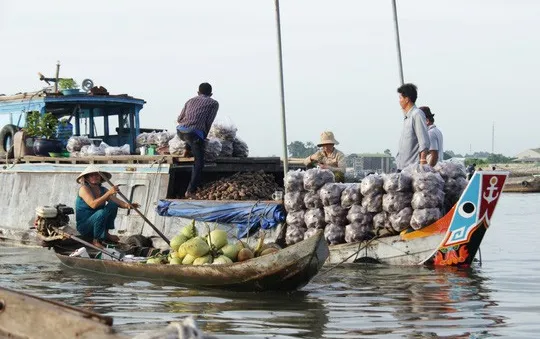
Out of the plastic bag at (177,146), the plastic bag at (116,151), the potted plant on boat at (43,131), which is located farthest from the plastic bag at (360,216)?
the potted plant on boat at (43,131)

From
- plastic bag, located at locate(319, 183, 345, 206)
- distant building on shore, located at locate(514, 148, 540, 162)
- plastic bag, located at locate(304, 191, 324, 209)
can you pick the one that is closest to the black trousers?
plastic bag, located at locate(304, 191, 324, 209)

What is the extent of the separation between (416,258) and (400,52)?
12.2ft

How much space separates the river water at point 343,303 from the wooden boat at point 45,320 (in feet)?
6.26

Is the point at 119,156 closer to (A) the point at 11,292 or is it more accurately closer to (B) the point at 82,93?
(B) the point at 82,93

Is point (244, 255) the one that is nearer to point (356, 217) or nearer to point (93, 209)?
point (356, 217)

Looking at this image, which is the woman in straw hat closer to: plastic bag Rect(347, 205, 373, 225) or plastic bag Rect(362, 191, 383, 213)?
plastic bag Rect(347, 205, 373, 225)

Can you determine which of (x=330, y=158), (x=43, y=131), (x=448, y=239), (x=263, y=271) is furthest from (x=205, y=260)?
(x=43, y=131)

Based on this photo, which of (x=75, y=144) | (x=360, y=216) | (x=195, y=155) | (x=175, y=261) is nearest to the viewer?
(x=175, y=261)

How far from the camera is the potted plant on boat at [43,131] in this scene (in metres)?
17.5

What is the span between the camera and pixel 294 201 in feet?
42.4

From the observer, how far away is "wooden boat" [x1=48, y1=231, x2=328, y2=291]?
31.0 feet

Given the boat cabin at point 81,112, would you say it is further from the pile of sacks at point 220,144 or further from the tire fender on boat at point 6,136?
the pile of sacks at point 220,144

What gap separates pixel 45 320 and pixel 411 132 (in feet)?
26.5

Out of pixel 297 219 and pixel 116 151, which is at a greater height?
pixel 116 151
